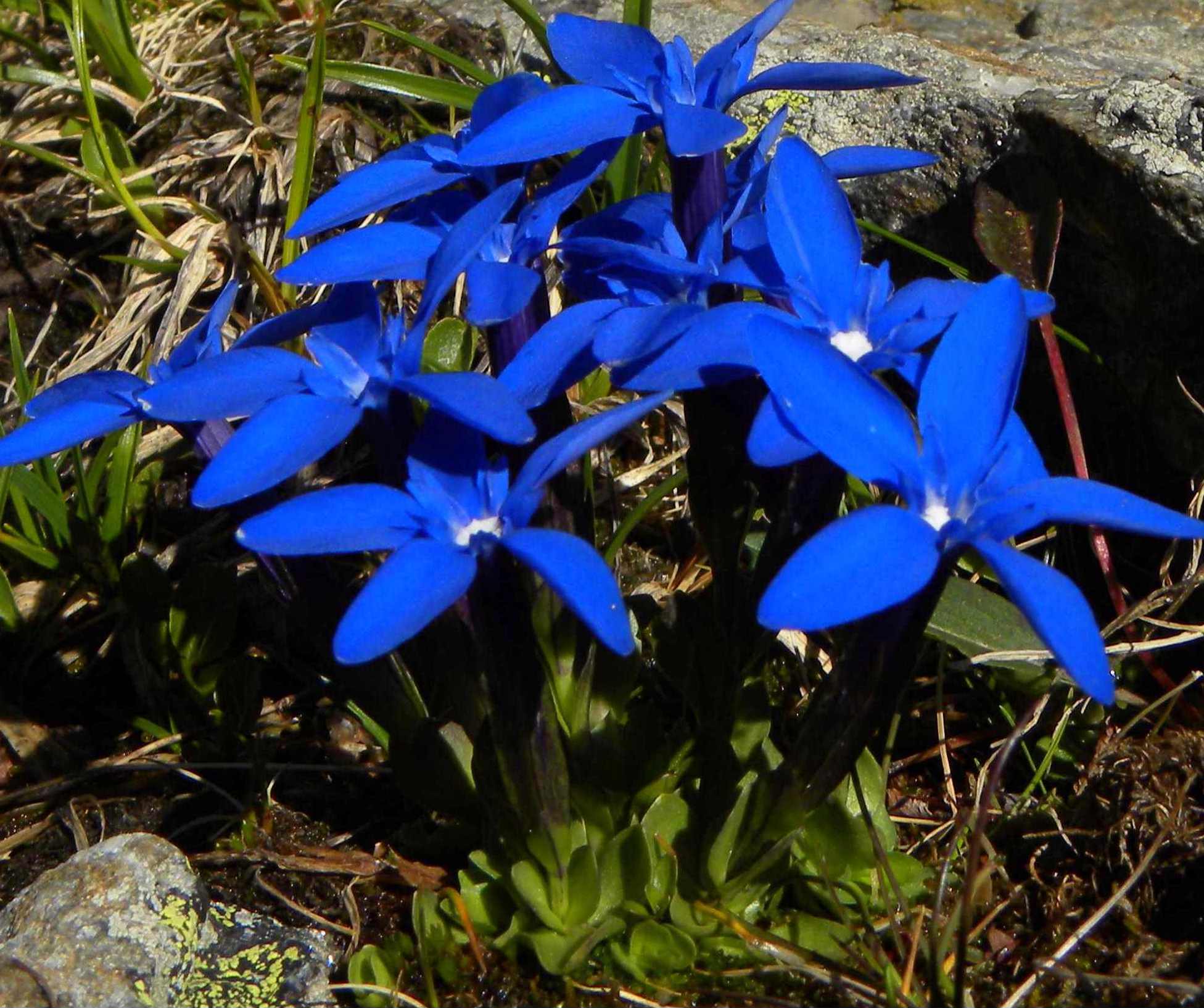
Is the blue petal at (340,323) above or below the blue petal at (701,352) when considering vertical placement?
below

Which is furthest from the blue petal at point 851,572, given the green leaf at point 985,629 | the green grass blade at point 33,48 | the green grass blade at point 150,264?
the green grass blade at point 33,48

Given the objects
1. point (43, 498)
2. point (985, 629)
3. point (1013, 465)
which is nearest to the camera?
point (1013, 465)

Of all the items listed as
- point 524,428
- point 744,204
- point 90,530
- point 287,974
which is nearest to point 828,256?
point 744,204

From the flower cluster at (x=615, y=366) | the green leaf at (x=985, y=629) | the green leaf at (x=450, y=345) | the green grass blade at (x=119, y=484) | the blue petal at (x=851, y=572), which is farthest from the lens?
the green grass blade at (x=119, y=484)

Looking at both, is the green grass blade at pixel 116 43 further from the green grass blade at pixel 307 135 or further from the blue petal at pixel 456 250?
the blue petal at pixel 456 250

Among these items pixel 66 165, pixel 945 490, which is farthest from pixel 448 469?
A: pixel 66 165

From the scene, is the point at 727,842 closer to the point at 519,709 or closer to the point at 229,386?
the point at 519,709

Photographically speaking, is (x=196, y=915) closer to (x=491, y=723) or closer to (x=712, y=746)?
(x=491, y=723)

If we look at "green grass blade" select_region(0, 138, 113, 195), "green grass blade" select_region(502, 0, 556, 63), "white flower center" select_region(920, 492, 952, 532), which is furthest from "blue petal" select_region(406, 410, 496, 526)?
"green grass blade" select_region(0, 138, 113, 195)
